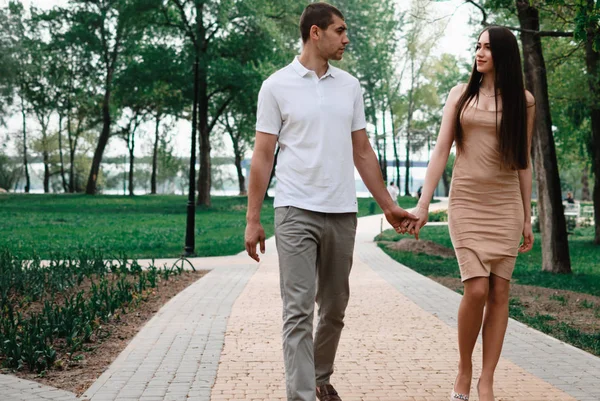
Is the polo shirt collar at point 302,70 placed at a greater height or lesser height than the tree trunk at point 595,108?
lesser

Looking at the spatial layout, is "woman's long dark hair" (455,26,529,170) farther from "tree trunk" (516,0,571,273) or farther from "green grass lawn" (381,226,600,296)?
"tree trunk" (516,0,571,273)

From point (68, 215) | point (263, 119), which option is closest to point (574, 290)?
point (263, 119)

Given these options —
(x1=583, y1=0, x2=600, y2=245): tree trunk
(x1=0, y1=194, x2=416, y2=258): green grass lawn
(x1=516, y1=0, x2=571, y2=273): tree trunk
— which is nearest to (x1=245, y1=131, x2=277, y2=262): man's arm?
(x1=0, y1=194, x2=416, y2=258): green grass lawn

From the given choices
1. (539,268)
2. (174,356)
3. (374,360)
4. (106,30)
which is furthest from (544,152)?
(106,30)

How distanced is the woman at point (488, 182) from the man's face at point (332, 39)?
79cm

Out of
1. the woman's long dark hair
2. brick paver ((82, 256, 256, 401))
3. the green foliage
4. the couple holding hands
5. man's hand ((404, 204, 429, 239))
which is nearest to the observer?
the couple holding hands

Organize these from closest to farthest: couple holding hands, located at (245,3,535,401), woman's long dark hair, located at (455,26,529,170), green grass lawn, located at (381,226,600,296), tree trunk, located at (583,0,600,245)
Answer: couple holding hands, located at (245,3,535,401)
woman's long dark hair, located at (455,26,529,170)
green grass lawn, located at (381,226,600,296)
tree trunk, located at (583,0,600,245)

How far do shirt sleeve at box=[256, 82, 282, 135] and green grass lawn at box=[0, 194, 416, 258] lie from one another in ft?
28.7

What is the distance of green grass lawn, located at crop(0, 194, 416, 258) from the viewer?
2011cm

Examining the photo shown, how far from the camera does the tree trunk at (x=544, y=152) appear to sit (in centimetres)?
1435

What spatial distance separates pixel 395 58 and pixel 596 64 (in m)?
38.0

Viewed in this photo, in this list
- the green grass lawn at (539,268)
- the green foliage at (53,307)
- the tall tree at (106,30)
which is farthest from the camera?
the tall tree at (106,30)

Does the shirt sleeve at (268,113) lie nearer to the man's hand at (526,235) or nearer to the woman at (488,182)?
the woman at (488,182)

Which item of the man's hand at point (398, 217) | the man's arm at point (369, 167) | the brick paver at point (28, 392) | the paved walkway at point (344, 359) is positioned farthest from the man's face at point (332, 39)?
the brick paver at point (28, 392)
